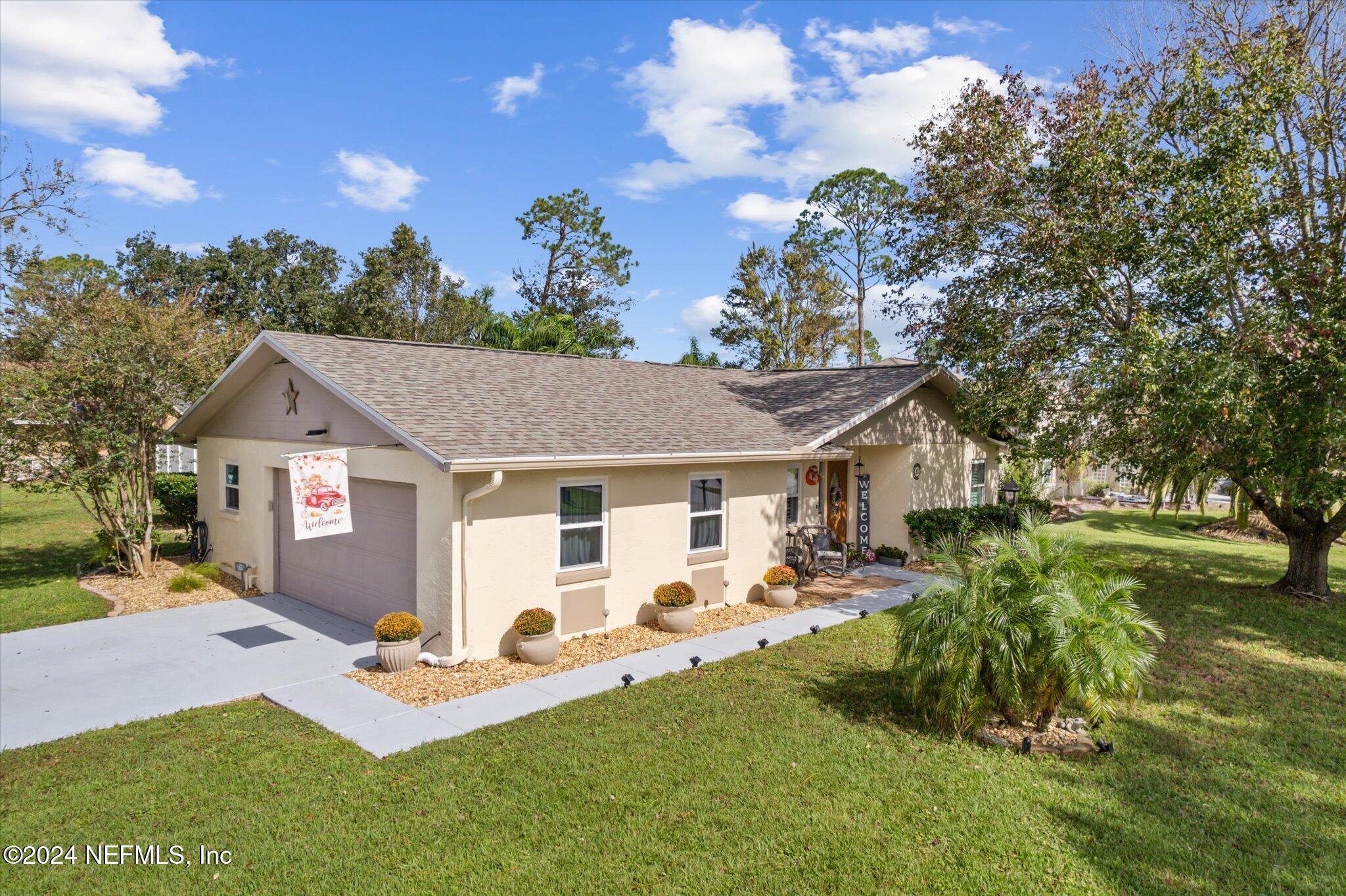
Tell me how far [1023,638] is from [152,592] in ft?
47.6

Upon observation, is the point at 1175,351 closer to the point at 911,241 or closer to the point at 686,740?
the point at 911,241

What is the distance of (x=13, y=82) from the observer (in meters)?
16.7

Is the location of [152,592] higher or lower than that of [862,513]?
lower

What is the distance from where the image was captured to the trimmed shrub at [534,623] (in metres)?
9.40

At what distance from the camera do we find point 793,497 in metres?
15.4

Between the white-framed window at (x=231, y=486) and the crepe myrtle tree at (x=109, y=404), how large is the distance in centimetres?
129

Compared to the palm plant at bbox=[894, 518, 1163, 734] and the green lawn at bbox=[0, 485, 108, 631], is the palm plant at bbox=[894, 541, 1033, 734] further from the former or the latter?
the green lawn at bbox=[0, 485, 108, 631]

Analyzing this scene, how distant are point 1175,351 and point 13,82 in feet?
81.9

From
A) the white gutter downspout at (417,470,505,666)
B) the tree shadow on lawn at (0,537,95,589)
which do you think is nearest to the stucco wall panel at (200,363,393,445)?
the white gutter downspout at (417,470,505,666)

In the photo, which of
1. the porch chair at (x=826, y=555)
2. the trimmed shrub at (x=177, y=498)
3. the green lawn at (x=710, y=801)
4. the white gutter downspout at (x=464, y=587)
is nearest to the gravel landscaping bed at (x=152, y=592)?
the trimmed shrub at (x=177, y=498)

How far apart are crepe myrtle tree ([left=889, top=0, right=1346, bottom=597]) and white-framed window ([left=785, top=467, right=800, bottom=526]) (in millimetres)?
3927

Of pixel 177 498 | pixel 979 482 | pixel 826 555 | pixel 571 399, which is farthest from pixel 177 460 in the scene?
pixel 979 482

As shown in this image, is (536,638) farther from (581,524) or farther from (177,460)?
(177,460)

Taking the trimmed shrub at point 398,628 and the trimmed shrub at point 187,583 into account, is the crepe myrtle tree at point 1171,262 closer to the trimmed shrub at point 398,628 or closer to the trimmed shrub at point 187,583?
the trimmed shrub at point 398,628
